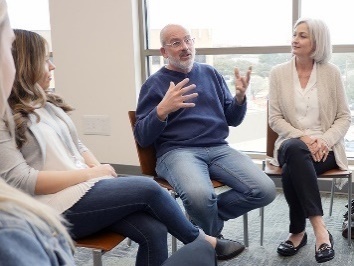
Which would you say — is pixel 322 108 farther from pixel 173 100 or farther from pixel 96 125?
pixel 96 125

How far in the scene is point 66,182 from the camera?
Answer: 1.56 meters

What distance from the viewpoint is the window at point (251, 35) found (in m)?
3.12

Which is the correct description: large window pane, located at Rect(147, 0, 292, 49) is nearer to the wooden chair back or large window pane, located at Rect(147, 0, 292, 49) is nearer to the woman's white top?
the wooden chair back

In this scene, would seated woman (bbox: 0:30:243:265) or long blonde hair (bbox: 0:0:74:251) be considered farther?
seated woman (bbox: 0:30:243:265)

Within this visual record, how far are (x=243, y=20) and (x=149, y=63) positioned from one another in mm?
874

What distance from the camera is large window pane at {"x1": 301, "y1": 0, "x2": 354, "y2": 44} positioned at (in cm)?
308

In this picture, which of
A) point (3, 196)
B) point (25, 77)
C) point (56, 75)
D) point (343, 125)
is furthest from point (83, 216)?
point (56, 75)

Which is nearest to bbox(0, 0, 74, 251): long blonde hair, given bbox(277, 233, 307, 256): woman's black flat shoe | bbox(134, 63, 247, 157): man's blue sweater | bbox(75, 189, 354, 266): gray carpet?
bbox(134, 63, 247, 157): man's blue sweater

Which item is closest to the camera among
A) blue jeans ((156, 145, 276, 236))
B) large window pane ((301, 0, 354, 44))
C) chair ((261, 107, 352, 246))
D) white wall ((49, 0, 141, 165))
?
blue jeans ((156, 145, 276, 236))

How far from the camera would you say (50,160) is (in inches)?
63.4

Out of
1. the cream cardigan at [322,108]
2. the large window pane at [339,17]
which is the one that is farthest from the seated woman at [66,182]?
the large window pane at [339,17]

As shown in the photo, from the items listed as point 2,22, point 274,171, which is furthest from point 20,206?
point 274,171

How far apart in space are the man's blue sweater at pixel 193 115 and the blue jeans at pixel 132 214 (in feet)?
1.84

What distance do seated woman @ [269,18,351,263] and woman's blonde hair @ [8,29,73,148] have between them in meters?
1.28
